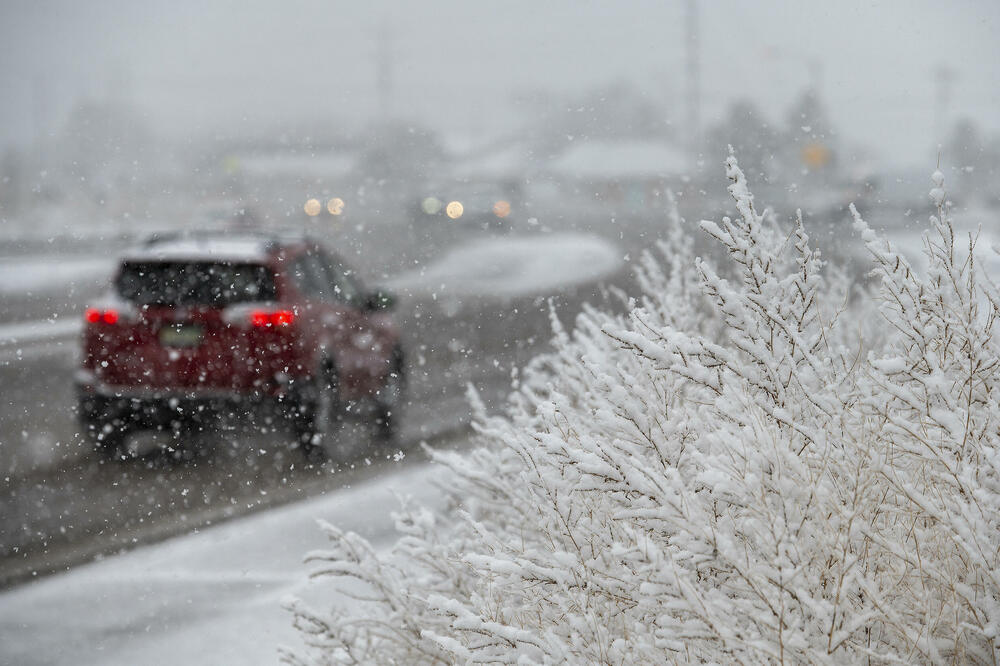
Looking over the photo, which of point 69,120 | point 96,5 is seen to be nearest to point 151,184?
point 69,120

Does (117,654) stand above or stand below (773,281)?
below

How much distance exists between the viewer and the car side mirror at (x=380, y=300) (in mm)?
6887

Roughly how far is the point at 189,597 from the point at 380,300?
9.37 ft

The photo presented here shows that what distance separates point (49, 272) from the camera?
2608 centimetres

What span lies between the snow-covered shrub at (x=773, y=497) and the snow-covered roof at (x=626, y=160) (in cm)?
2305

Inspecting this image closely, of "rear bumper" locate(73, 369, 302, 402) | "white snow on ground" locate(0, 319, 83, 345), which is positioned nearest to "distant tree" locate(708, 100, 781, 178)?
"rear bumper" locate(73, 369, 302, 402)

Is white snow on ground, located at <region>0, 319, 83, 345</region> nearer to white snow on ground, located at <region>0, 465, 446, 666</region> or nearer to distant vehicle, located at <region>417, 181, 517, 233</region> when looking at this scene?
white snow on ground, located at <region>0, 465, 446, 666</region>

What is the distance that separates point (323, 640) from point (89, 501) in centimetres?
403

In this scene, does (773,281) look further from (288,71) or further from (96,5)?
(96,5)

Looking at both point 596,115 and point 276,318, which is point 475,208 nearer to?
point 596,115

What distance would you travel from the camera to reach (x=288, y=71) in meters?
55.2

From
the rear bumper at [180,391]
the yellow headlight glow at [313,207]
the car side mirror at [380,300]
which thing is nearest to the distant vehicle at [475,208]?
the yellow headlight glow at [313,207]

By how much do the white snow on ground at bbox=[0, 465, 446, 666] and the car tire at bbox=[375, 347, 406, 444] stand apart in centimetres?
215

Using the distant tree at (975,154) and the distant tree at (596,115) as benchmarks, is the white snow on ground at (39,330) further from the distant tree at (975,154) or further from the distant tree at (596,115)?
the distant tree at (975,154)
